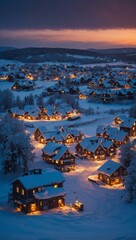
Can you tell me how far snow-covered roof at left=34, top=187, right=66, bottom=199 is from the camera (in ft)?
110

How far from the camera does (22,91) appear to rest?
374ft

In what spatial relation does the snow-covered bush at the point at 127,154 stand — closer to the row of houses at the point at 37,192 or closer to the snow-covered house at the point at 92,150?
the snow-covered house at the point at 92,150

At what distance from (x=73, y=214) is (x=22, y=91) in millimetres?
84993

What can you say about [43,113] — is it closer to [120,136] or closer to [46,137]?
[46,137]

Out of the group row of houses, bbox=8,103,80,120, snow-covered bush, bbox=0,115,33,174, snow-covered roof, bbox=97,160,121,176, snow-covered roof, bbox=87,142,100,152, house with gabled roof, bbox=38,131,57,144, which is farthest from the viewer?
Answer: row of houses, bbox=8,103,80,120

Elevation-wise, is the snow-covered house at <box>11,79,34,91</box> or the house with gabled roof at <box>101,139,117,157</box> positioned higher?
the snow-covered house at <box>11,79,34,91</box>

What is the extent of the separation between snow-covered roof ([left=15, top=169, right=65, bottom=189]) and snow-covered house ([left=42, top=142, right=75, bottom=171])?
831cm

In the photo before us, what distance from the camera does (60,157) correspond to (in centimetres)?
4484

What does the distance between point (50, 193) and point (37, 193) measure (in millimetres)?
1218

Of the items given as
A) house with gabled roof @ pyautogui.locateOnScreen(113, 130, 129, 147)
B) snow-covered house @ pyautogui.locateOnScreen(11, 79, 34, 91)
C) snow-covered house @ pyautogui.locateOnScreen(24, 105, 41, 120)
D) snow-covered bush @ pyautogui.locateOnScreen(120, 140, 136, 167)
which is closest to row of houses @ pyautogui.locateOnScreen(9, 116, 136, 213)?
house with gabled roof @ pyautogui.locateOnScreen(113, 130, 129, 147)

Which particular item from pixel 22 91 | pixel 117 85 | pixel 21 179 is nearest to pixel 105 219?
pixel 21 179

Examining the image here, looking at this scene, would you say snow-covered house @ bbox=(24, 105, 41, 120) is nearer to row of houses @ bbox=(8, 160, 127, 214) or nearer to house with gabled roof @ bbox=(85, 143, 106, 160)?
house with gabled roof @ bbox=(85, 143, 106, 160)

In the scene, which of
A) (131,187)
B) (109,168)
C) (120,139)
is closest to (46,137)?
(120,139)

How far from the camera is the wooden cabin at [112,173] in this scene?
39625 mm
